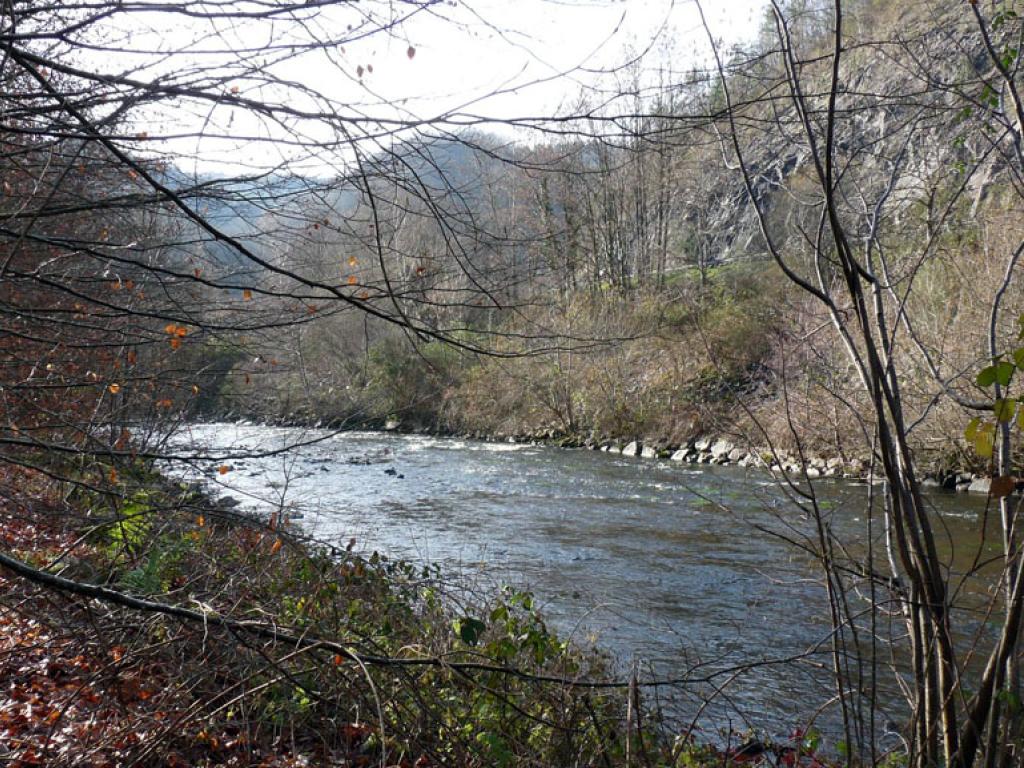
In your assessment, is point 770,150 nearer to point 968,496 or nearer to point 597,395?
point 968,496

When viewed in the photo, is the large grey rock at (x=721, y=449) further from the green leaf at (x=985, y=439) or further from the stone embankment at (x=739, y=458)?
the green leaf at (x=985, y=439)

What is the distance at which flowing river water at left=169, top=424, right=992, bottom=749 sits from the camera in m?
5.61

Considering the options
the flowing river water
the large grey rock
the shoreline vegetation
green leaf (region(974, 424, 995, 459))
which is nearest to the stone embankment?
the large grey rock

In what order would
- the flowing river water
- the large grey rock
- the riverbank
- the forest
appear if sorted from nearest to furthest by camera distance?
the forest, the flowing river water, the riverbank, the large grey rock

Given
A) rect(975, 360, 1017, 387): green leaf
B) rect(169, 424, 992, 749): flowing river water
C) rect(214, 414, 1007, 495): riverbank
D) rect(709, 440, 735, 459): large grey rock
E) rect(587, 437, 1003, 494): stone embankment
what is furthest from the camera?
rect(709, 440, 735, 459): large grey rock

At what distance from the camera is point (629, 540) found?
10500 millimetres

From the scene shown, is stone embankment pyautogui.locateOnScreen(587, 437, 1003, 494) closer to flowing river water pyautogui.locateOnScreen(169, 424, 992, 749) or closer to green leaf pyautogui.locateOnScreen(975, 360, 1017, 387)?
flowing river water pyautogui.locateOnScreen(169, 424, 992, 749)

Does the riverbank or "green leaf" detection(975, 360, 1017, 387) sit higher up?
"green leaf" detection(975, 360, 1017, 387)

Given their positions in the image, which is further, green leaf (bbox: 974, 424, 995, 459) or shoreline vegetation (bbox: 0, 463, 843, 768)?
shoreline vegetation (bbox: 0, 463, 843, 768)

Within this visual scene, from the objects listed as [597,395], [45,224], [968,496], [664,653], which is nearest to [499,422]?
[597,395]

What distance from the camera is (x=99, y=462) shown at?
114 inches

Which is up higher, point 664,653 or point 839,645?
point 839,645

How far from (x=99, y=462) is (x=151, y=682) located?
4.00ft

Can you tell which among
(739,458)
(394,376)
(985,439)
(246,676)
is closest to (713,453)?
(739,458)
